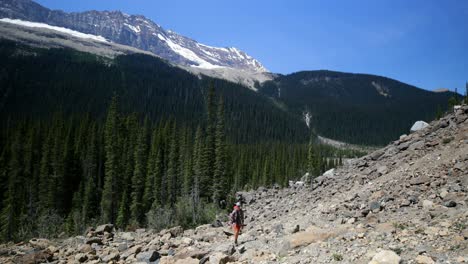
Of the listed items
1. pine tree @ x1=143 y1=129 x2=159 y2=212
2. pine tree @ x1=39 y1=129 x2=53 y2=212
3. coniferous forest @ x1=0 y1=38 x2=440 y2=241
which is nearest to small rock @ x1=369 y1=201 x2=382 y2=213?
coniferous forest @ x1=0 y1=38 x2=440 y2=241

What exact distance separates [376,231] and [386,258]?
3.35m

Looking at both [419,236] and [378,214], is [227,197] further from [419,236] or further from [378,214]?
[419,236]

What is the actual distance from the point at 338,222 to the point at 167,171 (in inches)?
1890

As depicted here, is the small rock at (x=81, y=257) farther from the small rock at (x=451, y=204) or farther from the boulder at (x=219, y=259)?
the small rock at (x=451, y=204)

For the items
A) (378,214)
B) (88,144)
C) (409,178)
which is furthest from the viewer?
(88,144)

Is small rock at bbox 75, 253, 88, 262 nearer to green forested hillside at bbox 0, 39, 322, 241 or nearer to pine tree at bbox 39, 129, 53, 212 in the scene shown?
green forested hillside at bbox 0, 39, 322, 241

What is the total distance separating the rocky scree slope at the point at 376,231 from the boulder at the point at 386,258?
0.02 metres

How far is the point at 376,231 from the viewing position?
11.2m

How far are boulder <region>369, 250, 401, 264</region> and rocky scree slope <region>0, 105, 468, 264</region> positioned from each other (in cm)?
2

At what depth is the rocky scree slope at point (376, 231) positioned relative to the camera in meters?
9.35

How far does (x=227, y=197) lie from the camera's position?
154 ft

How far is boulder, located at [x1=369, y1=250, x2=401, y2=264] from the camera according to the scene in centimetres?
791

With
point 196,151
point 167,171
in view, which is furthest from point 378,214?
point 167,171

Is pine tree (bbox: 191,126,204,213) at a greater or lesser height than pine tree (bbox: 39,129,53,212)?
greater
